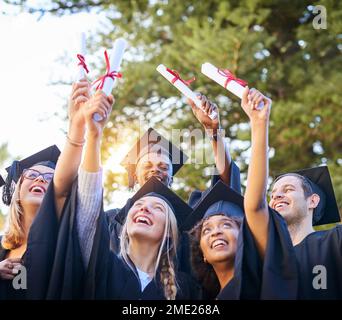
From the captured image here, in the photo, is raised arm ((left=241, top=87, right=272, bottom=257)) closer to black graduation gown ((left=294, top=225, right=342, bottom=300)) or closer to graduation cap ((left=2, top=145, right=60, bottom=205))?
black graduation gown ((left=294, top=225, right=342, bottom=300))

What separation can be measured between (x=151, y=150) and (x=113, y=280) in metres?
1.33

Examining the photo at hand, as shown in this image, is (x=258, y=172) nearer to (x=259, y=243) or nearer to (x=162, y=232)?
(x=259, y=243)

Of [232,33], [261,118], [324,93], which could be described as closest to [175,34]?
[232,33]

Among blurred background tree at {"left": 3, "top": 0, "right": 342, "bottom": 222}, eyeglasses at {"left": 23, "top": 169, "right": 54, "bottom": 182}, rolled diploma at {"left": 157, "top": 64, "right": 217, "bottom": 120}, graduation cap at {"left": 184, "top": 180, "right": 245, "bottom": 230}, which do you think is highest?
blurred background tree at {"left": 3, "top": 0, "right": 342, "bottom": 222}

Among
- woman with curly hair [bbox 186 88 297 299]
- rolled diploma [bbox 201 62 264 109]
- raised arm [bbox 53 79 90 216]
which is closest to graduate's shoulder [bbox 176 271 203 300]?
woman with curly hair [bbox 186 88 297 299]

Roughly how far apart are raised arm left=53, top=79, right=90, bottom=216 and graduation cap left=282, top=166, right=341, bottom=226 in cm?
157

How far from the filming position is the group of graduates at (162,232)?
3051 millimetres

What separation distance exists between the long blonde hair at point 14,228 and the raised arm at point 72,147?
446 mm

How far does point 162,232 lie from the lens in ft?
11.4

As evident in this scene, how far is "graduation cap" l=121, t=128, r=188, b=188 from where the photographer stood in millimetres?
4383

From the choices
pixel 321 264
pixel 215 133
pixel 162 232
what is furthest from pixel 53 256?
pixel 321 264

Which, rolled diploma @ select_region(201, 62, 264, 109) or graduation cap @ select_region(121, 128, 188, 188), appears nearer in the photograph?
rolled diploma @ select_region(201, 62, 264, 109)
